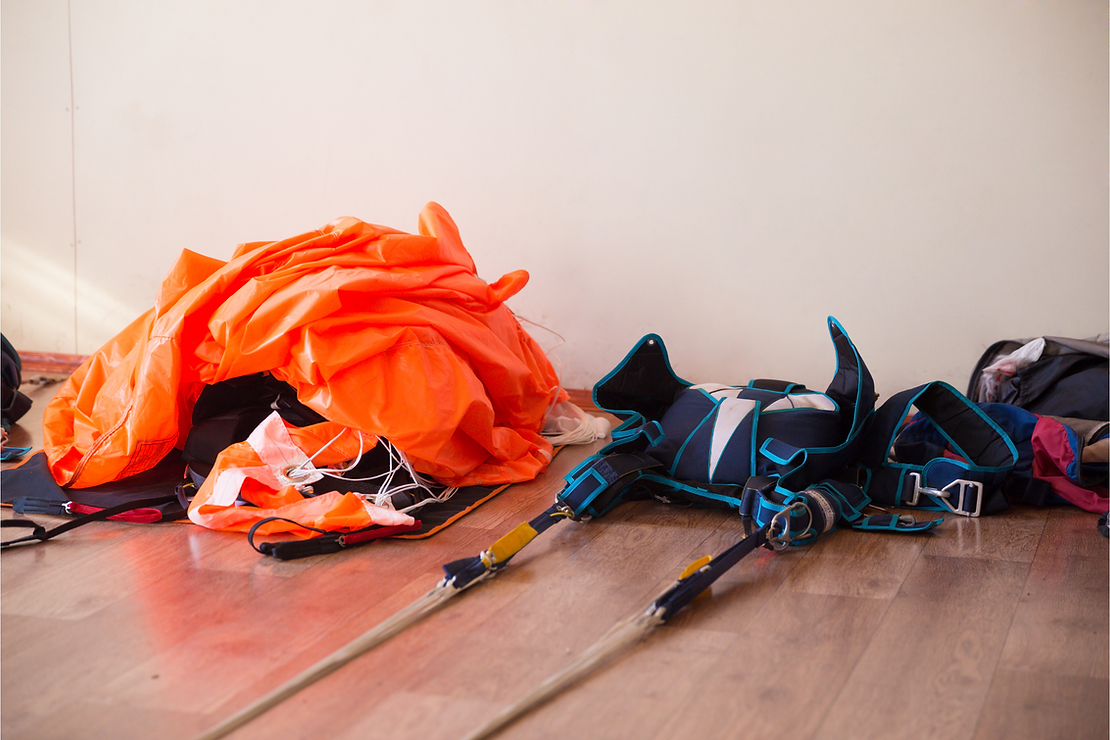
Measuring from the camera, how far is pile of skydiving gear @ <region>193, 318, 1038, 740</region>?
156 cm

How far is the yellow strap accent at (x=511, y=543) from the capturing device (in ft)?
4.45

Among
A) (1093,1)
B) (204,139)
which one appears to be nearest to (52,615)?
(204,139)

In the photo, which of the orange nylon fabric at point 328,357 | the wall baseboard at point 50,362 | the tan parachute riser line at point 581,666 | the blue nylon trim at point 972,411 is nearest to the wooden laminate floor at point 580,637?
the tan parachute riser line at point 581,666

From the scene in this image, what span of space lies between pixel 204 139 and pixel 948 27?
2.72 meters

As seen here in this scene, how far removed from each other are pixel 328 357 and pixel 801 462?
3.31 ft

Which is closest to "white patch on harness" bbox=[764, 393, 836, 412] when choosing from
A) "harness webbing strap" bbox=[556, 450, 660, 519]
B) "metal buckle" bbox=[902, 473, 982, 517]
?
"metal buckle" bbox=[902, 473, 982, 517]

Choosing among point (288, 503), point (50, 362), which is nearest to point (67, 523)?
point (288, 503)

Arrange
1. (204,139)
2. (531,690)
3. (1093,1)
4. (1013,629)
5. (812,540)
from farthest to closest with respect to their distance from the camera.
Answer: (204,139)
(1093,1)
(812,540)
(1013,629)
(531,690)

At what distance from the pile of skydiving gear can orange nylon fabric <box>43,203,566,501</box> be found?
322 mm

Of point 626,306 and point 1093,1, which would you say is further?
point 626,306

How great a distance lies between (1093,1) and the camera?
2.26 metres

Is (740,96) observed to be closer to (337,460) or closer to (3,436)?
(337,460)

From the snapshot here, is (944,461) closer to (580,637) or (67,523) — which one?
(580,637)

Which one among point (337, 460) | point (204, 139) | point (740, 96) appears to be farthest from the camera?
point (204, 139)
